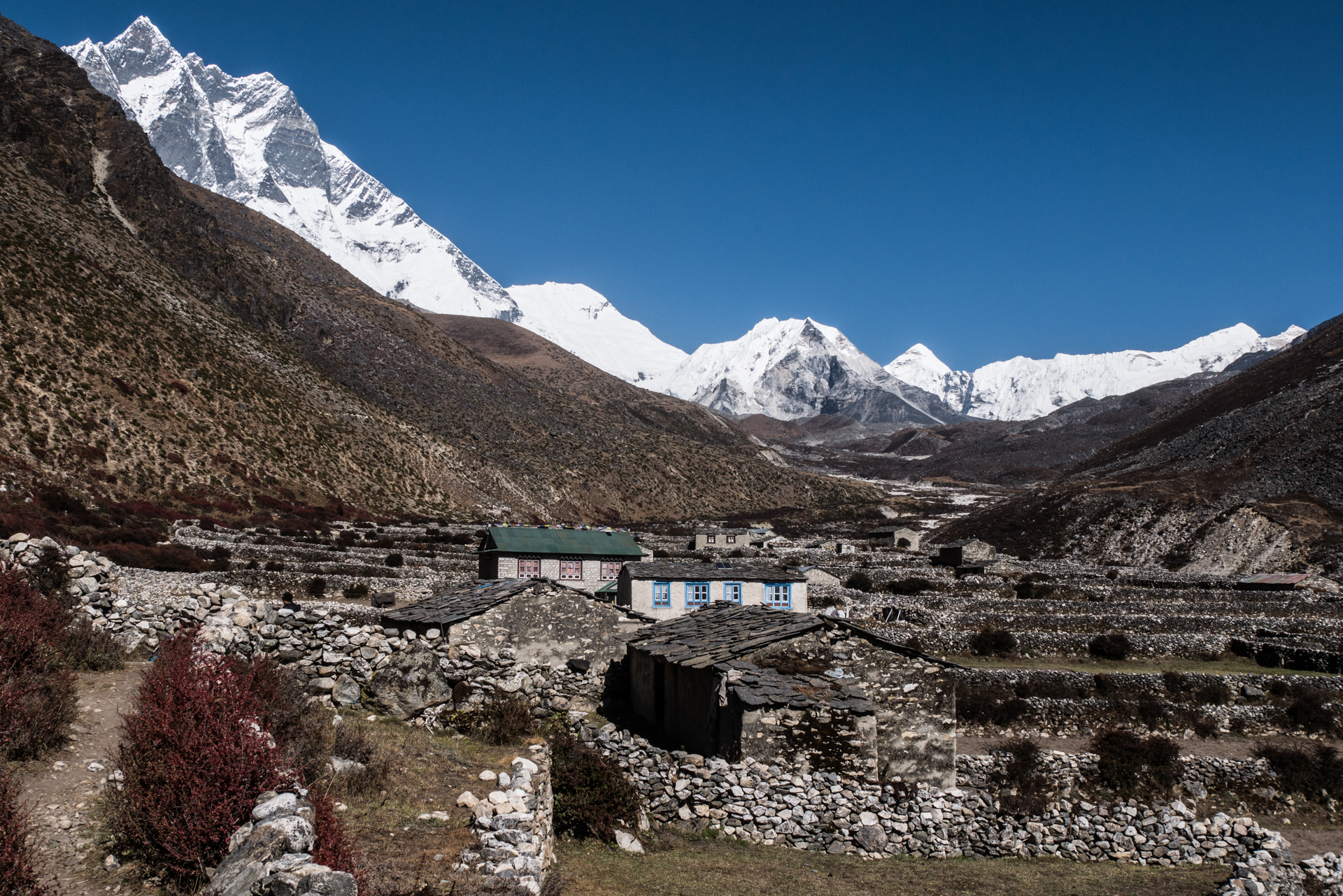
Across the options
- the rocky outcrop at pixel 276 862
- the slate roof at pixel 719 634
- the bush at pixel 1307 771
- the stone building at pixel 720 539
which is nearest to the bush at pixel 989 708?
the bush at pixel 1307 771

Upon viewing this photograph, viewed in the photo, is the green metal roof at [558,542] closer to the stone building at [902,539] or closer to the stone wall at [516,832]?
the stone wall at [516,832]

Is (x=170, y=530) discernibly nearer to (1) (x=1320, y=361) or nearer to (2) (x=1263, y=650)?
(2) (x=1263, y=650)

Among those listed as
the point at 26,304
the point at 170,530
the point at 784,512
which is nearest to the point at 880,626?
the point at 170,530

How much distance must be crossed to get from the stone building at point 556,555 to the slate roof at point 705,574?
6365 mm

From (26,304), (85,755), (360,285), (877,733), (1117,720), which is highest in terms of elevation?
(360,285)

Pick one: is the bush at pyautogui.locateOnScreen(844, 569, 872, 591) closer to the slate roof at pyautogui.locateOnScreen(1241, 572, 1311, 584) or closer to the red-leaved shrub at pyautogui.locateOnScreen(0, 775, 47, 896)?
the slate roof at pyautogui.locateOnScreen(1241, 572, 1311, 584)

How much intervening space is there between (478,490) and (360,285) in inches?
3415

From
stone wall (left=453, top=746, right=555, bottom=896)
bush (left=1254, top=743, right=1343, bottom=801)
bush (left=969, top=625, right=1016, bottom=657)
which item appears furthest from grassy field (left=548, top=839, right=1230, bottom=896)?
bush (left=969, top=625, right=1016, bottom=657)

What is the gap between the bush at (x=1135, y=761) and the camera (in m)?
22.2

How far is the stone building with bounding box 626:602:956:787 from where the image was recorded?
1334cm

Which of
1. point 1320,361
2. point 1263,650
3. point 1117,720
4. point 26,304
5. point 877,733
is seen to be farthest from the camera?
point 1320,361

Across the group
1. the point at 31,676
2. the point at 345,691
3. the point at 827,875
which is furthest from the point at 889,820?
the point at 31,676

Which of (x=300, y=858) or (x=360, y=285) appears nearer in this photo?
(x=300, y=858)

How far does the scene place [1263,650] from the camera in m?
37.8
